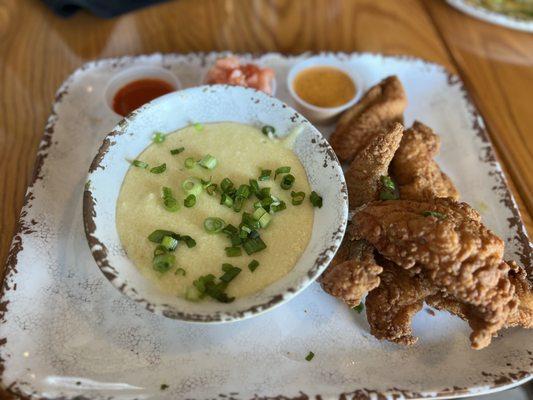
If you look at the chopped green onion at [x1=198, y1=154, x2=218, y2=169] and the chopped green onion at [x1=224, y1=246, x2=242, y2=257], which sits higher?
the chopped green onion at [x1=198, y1=154, x2=218, y2=169]

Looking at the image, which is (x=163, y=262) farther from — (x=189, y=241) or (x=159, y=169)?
(x=159, y=169)

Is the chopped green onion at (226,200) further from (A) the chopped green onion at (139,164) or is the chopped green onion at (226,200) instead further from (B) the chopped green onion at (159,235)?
(A) the chopped green onion at (139,164)

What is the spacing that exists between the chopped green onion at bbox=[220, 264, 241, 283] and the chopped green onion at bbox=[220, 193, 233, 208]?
1.18ft

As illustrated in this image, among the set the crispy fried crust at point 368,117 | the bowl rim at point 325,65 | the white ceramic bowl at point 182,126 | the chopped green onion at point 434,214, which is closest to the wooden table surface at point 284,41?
the bowl rim at point 325,65

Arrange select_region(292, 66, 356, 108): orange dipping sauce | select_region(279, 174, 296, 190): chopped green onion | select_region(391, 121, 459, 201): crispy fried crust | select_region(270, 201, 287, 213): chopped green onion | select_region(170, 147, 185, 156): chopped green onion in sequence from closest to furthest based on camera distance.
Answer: select_region(270, 201, 287, 213): chopped green onion
select_region(279, 174, 296, 190): chopped green onion
select_region(170, 147, 185, 156): chopped green onion
select_region(391, 121, 459, 201): crispy fried crust
select_region(292, 66, 356, 108): orange dipping sauce

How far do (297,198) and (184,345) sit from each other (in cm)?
99

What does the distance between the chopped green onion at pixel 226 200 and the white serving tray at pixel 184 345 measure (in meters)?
0.65

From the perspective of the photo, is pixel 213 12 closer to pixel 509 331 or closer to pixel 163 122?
pixel 163 122

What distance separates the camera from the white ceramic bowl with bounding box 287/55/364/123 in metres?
3.41

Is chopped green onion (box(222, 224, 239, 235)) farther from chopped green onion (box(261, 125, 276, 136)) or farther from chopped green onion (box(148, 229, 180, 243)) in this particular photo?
chopped green onion (box(261, 125, 276, 136))

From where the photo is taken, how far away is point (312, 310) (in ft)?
8.91

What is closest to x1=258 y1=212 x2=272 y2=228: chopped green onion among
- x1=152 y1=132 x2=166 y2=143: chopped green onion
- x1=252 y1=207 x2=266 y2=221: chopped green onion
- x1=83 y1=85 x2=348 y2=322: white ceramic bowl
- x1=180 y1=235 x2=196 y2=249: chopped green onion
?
x1=252 y1=207 x2=266 y2=221: chopped green onion

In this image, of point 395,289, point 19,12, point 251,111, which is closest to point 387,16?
point 251,111

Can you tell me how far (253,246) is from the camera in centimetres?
248
